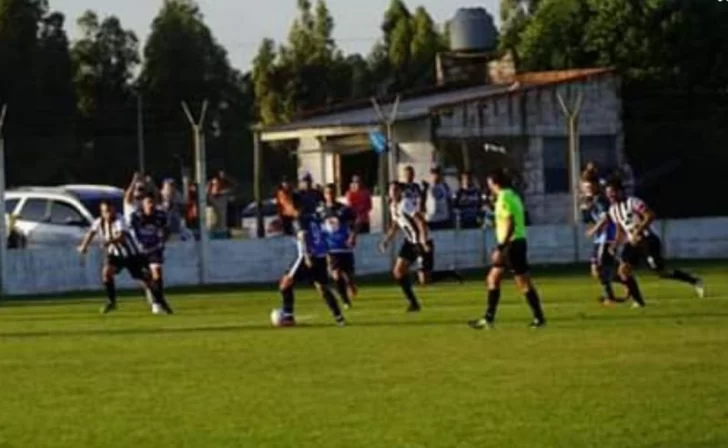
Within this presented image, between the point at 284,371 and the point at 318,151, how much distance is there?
37.2 meters

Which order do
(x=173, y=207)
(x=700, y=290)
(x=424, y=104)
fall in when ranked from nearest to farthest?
(x=700, y=290) < (x=173, y=207) < (x=424, y=104)

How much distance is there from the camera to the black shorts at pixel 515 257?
2295cm

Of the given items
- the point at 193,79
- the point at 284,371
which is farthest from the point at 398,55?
the point at 284,371

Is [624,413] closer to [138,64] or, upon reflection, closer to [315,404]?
[315,404]

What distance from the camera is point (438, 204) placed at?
40.2 meters

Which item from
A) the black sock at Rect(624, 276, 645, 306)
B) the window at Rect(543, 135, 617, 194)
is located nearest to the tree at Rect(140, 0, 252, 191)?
the window at Rect(543, 135, 617, 194)

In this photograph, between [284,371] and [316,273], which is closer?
[284,371]

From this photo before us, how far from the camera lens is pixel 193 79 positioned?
8012cm

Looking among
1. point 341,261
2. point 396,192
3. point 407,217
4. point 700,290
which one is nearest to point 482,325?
point 341,261

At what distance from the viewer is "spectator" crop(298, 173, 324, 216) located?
86.2ft

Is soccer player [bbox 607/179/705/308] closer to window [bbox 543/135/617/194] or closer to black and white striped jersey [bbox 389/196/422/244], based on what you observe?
black and white striped jersey [bbox 389/196/422/244]

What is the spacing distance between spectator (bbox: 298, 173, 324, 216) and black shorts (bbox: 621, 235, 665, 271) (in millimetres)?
4127

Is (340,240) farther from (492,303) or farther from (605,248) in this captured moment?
(492,303)

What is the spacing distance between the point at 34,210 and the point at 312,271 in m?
A: 19.3
